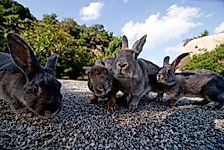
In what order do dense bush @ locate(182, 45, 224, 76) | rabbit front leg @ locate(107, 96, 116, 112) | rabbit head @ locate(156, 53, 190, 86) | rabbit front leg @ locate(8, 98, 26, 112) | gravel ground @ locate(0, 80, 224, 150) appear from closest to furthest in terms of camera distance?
gravel ground @ locate(0, 80, 224, 150)
rabbit front leg @ locate(8, 98, 26, 112)
rabbit front leg @ locate(107, 96, 116, 112)
rabbit head @ locate(156, 53, 190, 86)
dense bush @ locate(182, 45, 224, 76)

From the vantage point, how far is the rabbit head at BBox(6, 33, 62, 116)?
3.20m

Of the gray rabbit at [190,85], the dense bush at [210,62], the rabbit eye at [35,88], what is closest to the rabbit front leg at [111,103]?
the gray rabbit at [190,85]

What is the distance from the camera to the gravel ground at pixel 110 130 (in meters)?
3.30

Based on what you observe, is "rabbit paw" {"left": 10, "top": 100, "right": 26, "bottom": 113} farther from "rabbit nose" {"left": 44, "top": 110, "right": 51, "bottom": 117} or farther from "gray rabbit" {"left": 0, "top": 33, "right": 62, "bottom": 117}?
"rabbit nose" {"left": 44, "top": 110, "right": 51, "bottom": 117}

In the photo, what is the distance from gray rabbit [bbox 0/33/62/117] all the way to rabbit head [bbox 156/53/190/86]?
1671mm

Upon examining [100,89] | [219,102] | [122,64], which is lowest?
[219,102]

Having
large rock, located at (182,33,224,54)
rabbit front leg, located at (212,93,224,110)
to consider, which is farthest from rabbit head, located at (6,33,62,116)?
large rock, located at (182,33,224,54)

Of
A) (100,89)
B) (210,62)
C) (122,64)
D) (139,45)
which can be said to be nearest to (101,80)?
(100,89)

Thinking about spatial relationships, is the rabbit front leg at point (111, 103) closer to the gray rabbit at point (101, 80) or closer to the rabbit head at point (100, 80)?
the gray rabbit at point (101, 80)

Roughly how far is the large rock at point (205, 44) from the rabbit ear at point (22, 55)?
1303 centimetres

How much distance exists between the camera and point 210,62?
12539 mm

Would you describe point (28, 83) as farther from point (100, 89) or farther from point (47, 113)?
point (100, 89)

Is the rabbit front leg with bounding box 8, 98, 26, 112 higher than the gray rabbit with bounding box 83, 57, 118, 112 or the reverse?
the reverse

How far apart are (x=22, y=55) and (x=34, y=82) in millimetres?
338
